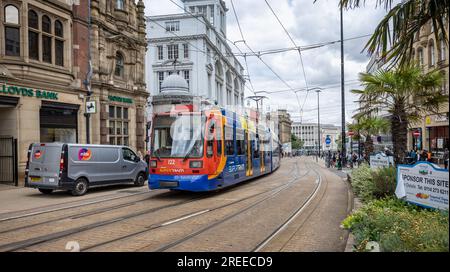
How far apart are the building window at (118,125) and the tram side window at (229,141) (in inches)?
530

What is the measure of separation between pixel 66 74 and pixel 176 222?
15065 millimetres

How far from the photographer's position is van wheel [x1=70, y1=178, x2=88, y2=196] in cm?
1334

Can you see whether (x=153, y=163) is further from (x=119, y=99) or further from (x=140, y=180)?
(x=119, y=99)

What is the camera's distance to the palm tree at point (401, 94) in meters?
9.69

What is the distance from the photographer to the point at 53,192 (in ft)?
47.0

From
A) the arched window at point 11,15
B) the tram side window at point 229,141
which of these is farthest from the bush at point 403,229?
the arched window at point 11,15

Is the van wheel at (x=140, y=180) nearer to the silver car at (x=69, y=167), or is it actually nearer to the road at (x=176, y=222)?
the silver car at (x=69, y=167)

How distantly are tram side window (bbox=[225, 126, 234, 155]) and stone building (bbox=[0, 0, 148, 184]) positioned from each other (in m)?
10.2

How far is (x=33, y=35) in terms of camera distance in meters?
18.2

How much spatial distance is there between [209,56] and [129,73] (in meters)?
35.2

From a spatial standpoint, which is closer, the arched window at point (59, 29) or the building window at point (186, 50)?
the arched window at point (59, 29)

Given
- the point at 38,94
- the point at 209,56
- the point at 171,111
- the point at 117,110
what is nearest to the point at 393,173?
the point at 171,111

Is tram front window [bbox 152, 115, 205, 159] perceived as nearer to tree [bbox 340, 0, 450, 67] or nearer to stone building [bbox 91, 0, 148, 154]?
tree [bbox 340, 0, 450, 67]

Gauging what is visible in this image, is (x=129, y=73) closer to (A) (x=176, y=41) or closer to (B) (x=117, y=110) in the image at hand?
(B) (x=117, y=110)
